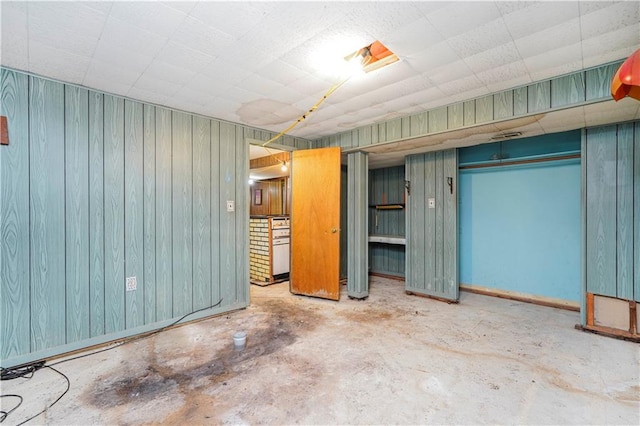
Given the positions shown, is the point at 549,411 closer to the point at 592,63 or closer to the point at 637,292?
the point at 637,292

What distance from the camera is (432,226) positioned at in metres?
4.38

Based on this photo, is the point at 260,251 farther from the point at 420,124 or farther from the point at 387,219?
the point at 420,124

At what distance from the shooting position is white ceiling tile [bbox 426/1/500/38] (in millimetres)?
1729

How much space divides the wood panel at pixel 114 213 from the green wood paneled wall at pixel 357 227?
2.83 meters

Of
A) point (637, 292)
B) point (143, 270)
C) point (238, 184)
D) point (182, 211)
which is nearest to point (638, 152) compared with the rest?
point (637, 292)

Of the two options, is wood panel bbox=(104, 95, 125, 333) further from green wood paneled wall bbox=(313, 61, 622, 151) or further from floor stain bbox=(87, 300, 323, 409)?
green wood paneled wall bbox=(313, 61, 622, 151)

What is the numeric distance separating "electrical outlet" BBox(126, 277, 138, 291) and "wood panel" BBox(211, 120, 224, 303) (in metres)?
0.82

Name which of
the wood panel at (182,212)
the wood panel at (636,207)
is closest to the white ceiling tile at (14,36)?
the wood panel at (182,212)

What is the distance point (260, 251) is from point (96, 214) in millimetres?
2837

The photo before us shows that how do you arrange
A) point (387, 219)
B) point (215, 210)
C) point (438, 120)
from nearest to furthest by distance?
point (438, 120)
point (215, 210)
point (387, 219)

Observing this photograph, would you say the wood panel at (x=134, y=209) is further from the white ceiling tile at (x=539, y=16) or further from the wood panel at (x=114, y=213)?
the white ceiling tile at (x=539, y=16)

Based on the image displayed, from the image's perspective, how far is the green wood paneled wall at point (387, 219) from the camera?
570 centimetres

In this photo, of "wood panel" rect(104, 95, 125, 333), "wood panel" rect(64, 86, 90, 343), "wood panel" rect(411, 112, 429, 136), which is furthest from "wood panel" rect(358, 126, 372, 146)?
"wood panel" rect(64, 86, 90, 343)

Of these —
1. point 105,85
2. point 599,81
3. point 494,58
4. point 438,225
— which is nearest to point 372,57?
point 494,58
